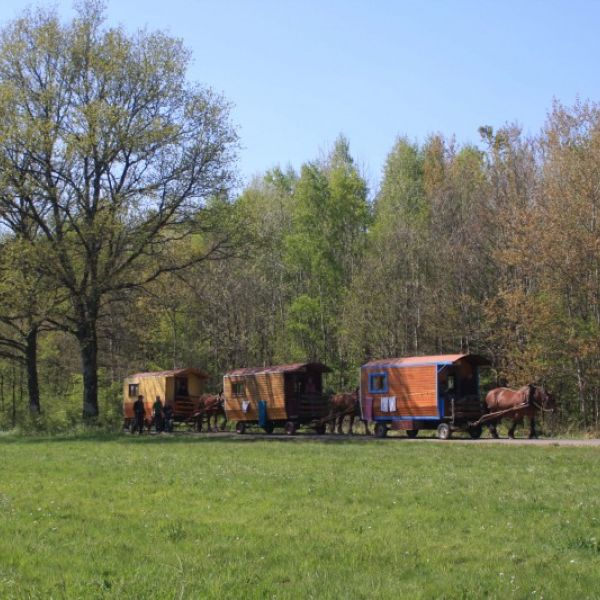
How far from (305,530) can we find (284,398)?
85.6 feet

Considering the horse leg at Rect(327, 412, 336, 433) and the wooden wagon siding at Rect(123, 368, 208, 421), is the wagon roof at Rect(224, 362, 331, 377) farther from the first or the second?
the wooden wagon siding at Rect(123, 368, 208, 421)

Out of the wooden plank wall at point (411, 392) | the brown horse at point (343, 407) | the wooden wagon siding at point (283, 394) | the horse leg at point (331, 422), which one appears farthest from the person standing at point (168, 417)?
the wooden plank wall at point (411, 392)

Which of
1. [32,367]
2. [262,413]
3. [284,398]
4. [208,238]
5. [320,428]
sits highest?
[208,238]

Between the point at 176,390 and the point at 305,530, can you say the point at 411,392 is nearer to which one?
the point at 176,390

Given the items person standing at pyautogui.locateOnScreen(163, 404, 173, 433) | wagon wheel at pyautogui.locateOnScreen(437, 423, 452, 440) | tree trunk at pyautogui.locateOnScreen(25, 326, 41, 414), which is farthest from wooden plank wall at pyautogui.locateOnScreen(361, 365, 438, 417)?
tree trunk at pyautogui.locateOnScreen(25, 326, 41, 414)

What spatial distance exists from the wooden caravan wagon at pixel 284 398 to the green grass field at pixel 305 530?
17.8m

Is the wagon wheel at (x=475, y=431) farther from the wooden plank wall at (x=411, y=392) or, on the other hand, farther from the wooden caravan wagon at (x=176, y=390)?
the wooden caravan wagon at (x=176, y=390)

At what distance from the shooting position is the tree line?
114 feet

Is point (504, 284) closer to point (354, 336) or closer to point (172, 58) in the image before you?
point (354, 336)

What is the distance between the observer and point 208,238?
43938 mm

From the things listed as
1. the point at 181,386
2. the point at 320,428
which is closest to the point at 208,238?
the point at 181,386

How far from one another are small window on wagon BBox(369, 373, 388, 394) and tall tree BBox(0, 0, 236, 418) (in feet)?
32.7

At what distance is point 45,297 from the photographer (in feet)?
119

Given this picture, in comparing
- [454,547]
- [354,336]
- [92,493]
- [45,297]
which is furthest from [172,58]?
[454,547]
